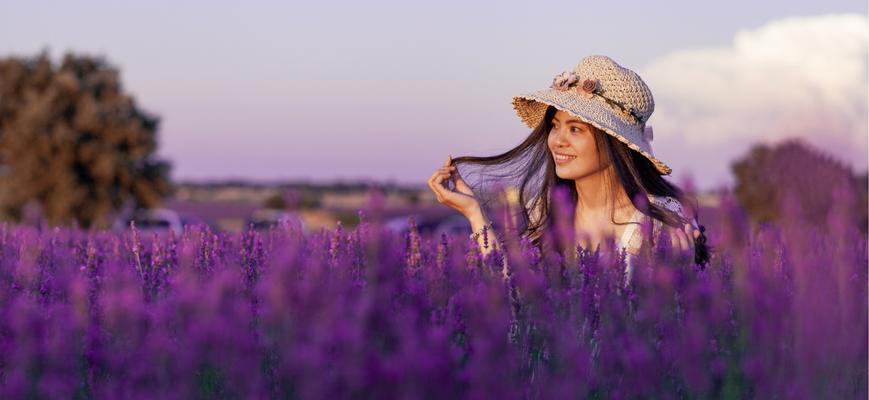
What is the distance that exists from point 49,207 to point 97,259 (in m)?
28.5

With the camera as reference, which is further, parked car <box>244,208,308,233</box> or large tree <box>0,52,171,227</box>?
large tree <box>0,52,171,227</box>

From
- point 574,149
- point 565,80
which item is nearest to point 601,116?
point 574,149

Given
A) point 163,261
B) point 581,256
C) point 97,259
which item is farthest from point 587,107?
point 97,259

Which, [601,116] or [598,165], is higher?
[601,116]

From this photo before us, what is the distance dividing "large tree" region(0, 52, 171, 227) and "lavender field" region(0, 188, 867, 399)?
28414 mm

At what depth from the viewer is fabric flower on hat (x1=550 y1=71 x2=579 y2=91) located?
5289 mm

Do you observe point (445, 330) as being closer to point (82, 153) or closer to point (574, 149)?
point (574, 149)

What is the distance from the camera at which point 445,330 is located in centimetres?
297

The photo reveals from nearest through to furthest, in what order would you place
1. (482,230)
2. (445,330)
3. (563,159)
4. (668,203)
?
(445,330)
(482,230)
(563,159)
(668,203)

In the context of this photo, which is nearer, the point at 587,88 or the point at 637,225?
the point at 637,225

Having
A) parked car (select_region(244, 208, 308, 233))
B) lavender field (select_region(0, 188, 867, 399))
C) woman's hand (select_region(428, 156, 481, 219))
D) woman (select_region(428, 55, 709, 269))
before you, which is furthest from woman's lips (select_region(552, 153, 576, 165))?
parked car (select_region(244, 208, 308, 233))

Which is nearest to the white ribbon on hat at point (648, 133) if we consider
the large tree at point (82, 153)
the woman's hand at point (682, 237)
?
the woman's hand at point (682, 237)

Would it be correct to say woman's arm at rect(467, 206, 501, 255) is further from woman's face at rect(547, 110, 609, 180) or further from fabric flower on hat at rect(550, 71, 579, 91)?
fabric flower on hat at rect(550, 71, 579, 91)

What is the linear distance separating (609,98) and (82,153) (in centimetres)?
2885
